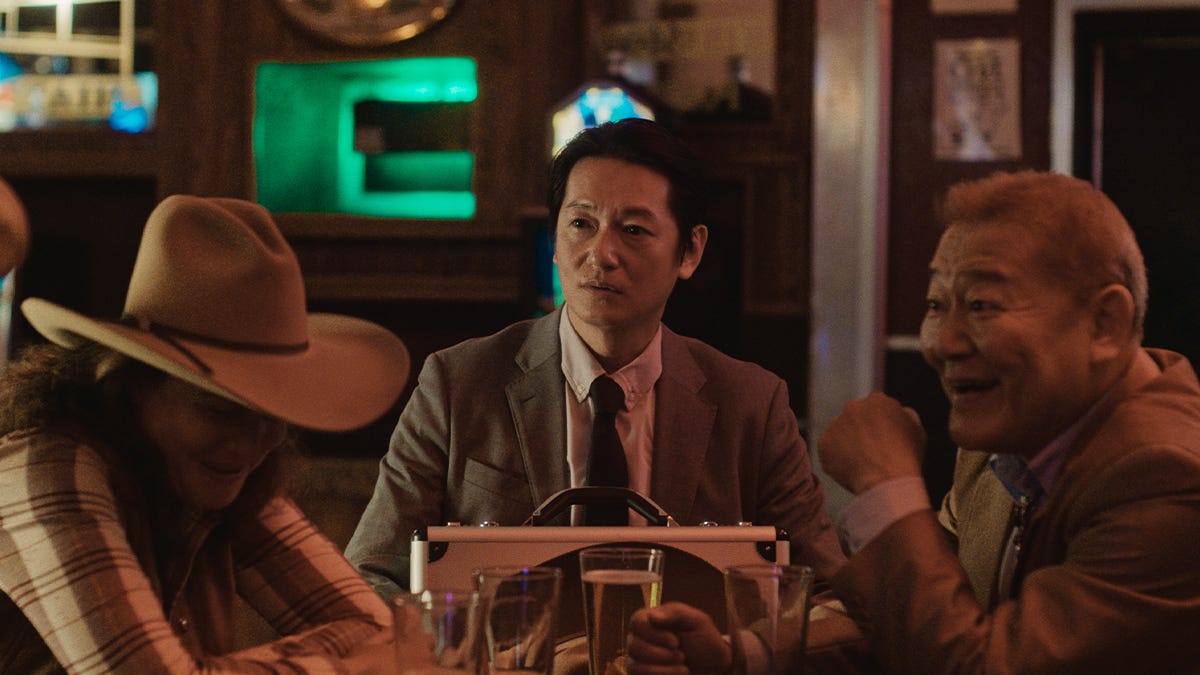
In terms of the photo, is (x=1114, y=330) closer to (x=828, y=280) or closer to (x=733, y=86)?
(x=828, y=280)

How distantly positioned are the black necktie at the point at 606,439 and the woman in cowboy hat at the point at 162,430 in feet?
2.04

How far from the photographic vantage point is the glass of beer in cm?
137

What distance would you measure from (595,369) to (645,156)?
415 mm

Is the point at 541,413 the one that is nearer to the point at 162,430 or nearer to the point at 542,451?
the point at 542,451

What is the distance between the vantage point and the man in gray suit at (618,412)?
2.29m

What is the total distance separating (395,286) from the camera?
6.58 metres

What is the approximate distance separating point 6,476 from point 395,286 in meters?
5.16

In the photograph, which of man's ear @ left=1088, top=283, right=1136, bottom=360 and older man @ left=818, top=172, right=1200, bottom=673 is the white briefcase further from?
man's ear @ left=1088, top=283, right=1136, bottom=360

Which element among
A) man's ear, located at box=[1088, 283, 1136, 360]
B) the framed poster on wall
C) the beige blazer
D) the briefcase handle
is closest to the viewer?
A: the beige blazer

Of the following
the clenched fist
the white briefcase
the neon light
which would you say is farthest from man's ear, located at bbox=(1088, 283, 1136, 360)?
the neon light

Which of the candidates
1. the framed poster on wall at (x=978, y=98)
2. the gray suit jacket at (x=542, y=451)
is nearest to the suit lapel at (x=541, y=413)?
the gray suit jacket at (x=542, y=451)

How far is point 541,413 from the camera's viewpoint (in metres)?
2.34

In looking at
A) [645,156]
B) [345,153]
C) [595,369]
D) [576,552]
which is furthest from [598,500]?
[345,153]

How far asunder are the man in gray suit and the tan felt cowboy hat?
2.38 ft
